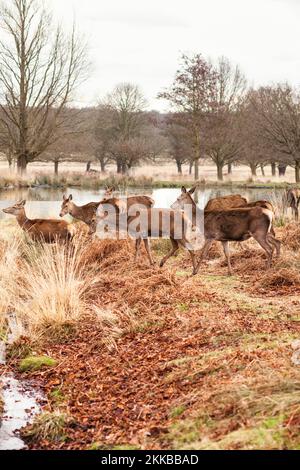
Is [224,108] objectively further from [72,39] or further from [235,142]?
[72,39]

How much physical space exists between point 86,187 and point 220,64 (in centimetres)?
2075

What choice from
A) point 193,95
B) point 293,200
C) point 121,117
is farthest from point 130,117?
point 293,200

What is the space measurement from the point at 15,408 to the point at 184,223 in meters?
5.98

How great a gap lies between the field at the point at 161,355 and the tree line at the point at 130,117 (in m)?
25.0

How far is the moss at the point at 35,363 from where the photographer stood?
23.7 ft

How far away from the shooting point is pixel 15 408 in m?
6.16

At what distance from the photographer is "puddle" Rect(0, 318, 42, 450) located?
17.8ft

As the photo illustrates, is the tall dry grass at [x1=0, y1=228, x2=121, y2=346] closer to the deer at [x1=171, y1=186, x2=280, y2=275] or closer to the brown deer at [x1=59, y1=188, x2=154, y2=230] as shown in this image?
the deer at [x1=171, y1=186, x2=280, y2=275]

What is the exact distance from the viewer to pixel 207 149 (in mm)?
45875

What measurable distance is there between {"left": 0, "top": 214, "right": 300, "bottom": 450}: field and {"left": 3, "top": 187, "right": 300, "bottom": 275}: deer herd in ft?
1.89

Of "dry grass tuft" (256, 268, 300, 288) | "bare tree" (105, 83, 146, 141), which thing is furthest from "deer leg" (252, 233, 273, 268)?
"bare tree" (105, 83, 146, 141)

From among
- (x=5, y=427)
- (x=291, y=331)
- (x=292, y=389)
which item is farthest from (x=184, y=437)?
(x=291, y=331)

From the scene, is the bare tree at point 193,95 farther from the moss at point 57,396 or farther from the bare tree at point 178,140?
the moss at point 57,396

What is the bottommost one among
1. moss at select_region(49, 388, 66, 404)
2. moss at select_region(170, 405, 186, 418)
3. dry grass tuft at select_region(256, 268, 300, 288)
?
moss at select_region(49, 388, 66, 404)
